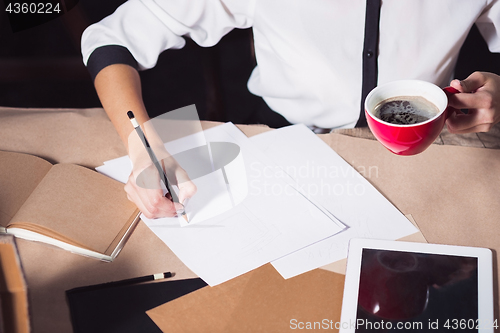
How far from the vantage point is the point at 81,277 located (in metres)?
0.58

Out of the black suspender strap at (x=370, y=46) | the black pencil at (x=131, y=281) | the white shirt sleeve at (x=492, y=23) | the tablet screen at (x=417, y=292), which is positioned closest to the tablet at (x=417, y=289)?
the tablet screen at (x=417, y=292)

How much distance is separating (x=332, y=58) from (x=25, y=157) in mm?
563

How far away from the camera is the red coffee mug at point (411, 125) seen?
20.1 inches

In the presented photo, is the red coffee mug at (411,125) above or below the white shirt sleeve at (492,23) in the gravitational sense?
above

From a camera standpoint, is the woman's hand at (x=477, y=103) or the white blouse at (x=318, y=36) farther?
the white blouse at (x=318, y=36)

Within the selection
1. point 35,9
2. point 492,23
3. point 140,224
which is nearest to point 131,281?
point 140,224

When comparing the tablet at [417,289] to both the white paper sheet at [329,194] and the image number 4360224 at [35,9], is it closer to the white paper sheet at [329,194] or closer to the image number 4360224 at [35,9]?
the white paper sheet at [329,194]

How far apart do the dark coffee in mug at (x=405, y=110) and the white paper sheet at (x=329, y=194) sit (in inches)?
5.5

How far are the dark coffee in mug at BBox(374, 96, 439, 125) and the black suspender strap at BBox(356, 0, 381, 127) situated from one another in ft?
0.79

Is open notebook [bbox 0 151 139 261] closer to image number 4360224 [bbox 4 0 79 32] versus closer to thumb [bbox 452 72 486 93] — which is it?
thumb [bbox 452 72 486 93]

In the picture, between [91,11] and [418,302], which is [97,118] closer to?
[418,302]

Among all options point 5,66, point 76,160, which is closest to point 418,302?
point 76,160

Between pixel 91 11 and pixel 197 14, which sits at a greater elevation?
pixel 197 14
